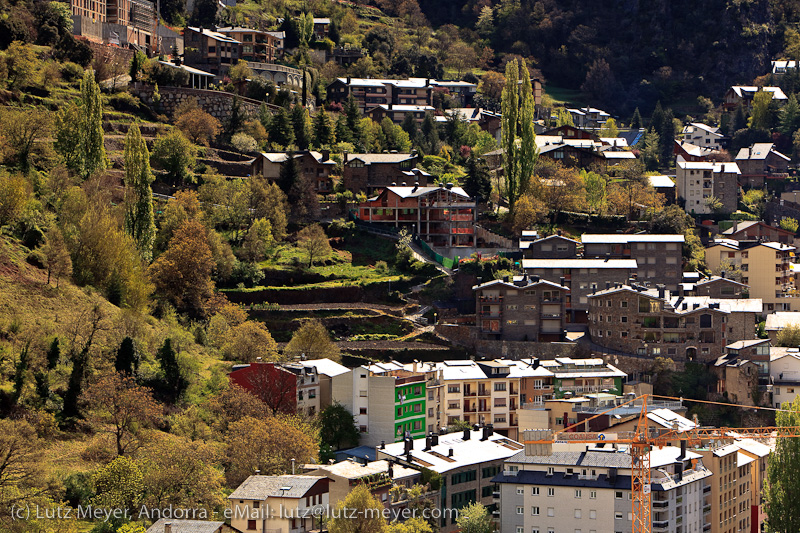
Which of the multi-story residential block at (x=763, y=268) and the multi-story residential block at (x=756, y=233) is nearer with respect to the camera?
the multi-story residential block at (x=763, y=268)

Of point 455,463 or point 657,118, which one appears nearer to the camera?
point 455,463

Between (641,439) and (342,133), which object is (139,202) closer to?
(641,439)

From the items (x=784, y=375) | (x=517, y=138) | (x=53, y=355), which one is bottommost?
(x=784, y=375)

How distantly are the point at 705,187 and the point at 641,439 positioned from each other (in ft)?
193

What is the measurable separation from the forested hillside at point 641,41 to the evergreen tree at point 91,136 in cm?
8809

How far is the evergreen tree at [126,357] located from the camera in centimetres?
7456

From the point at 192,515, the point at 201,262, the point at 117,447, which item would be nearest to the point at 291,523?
the point at 192,515

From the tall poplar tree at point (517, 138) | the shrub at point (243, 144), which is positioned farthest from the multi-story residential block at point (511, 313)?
the shrub at point (243, 144)

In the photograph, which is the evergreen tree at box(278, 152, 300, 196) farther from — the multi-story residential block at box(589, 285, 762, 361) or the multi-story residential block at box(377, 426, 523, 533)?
the multi-story residential block at box(377, 426, 523, 533)

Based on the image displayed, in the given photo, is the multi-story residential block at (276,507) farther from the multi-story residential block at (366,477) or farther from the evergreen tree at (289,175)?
the evergreen tree at (289,175)

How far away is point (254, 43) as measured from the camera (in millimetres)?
140000

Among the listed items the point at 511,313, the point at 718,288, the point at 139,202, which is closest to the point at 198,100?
the point at 139,202

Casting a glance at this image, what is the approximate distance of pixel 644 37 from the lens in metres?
176

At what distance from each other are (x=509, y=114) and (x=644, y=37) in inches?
2523
